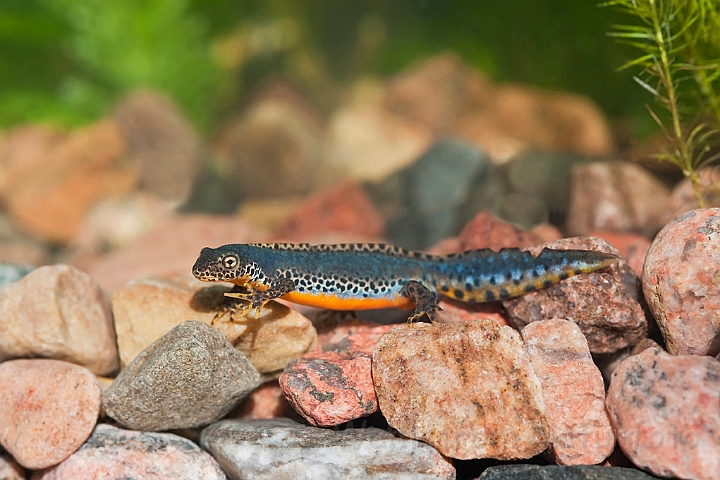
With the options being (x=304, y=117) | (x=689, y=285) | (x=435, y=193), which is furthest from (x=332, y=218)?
(x=304, y=117)

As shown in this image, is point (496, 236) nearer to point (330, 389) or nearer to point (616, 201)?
point (616, 201)

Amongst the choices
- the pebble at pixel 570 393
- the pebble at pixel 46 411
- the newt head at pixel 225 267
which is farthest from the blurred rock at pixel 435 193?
the pebble at pixel 46 411

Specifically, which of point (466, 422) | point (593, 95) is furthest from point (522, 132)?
point (466, 422)

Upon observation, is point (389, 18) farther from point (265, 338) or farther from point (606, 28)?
point (265, 338)

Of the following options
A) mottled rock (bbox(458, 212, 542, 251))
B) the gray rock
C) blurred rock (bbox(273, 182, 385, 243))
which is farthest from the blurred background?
the gray rock

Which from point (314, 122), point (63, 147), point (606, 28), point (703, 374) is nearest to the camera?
point (703, 374)

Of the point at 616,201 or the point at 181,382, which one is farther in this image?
the point at 616,201
